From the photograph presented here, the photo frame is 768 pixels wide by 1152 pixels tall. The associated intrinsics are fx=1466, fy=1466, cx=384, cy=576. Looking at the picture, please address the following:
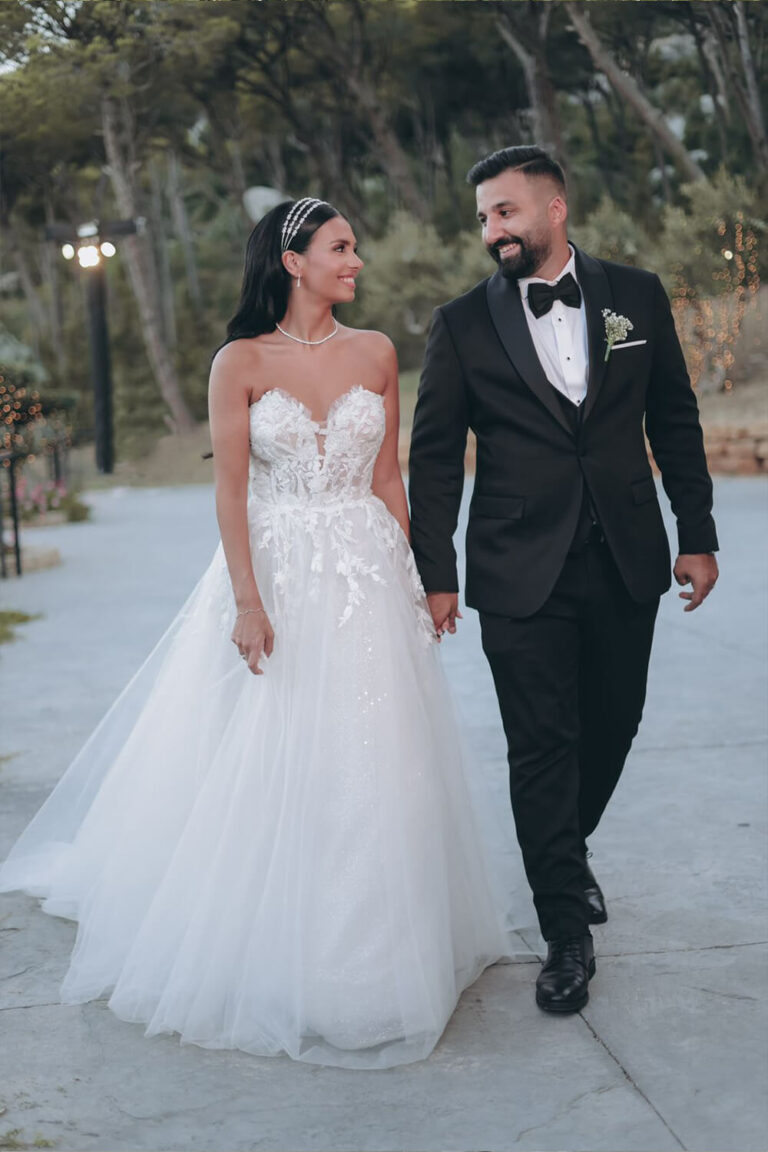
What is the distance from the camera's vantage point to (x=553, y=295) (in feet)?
10.9

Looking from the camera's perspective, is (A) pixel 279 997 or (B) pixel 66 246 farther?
(B) pixel 66 246

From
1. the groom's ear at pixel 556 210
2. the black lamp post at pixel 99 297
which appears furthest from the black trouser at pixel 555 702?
the black lamp post at pixel 99 297

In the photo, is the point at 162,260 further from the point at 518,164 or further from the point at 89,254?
the point at 518,164

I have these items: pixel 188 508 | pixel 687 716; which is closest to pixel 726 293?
pixel 188 508

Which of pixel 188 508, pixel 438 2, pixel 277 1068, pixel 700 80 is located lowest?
pixel 188 508

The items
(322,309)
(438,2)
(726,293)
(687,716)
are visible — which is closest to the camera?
(322,309)

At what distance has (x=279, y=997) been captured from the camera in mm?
3082

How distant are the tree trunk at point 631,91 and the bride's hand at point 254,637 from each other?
73.5 feet

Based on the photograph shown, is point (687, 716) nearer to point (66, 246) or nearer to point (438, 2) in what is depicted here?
point (66, 246)

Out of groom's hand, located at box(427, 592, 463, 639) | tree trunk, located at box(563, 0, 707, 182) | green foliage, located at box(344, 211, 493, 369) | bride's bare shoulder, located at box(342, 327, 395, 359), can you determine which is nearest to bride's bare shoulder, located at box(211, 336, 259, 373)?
bride's bare shoulder, located at box(342, 327, 395, 359)

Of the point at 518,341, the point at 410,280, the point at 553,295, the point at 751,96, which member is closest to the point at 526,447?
the point at 518,341

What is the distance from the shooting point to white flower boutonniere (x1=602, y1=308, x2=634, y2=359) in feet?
10.8

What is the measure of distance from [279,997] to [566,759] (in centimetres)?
83

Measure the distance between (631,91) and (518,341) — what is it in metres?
24.8
